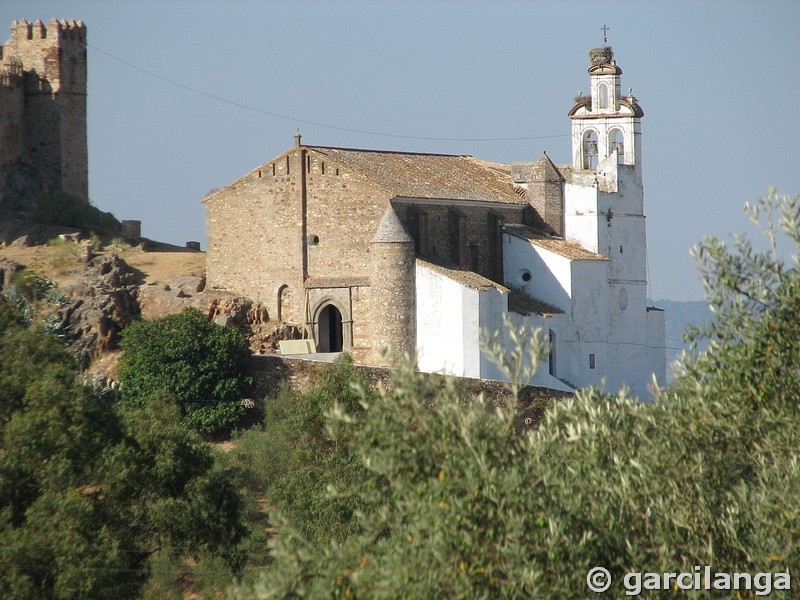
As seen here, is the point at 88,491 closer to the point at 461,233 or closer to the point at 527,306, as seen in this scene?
the point at 527,306

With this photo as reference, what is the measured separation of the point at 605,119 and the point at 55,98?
71.8 feet

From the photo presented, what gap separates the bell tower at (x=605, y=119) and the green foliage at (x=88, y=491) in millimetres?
29141

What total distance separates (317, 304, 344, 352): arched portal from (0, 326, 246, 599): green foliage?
53.8 ft

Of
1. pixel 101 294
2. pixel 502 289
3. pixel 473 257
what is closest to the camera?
pixel 502 289

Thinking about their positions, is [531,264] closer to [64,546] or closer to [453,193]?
[453,193]

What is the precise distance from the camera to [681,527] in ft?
65.4

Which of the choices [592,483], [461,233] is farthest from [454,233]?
[592,483]

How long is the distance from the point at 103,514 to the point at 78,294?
2065 cm

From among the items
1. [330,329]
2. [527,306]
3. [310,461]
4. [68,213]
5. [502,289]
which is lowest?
[310,461]

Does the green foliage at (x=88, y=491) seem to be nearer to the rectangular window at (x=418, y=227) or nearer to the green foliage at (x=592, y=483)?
the green foliage at (x=592, y=483)

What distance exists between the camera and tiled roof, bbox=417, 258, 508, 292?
1901 inches

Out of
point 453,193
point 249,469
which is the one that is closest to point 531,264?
point 453,193

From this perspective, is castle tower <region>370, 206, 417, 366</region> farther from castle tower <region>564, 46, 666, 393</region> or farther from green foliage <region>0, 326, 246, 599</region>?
green foliage <region>0, 326, 246, 599</region>

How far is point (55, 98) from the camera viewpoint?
5938cm
